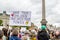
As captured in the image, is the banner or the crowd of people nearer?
the crowd of people

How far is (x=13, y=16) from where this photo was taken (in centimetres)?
1580

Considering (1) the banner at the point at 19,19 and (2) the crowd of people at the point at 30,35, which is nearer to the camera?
(2) the crowd of people at the point at 30,35

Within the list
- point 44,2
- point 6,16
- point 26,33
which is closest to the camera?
point 26,33

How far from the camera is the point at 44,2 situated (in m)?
33.3

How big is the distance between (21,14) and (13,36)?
5642 millimetres

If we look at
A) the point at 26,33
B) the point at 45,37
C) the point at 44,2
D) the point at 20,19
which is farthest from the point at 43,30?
the point at 44,2

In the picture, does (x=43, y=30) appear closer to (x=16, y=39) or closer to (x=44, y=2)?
(x=16, y=39)

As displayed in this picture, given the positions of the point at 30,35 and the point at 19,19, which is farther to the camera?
the point at 19,19

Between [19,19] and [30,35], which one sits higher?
[19,19]

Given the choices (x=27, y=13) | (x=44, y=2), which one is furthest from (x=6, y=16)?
(x=27, y=13)

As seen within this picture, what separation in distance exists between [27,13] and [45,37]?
15.8 feet

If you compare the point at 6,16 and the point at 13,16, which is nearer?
the point at 13,16

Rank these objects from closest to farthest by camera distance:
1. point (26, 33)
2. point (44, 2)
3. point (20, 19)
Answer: point (26, 33) → point (20, 19) → point (44, 2)

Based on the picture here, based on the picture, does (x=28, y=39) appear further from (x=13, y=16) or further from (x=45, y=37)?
(x=13, y=16)
